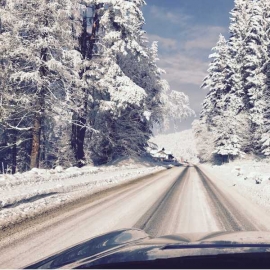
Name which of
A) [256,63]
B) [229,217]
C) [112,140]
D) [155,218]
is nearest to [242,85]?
[256,63]

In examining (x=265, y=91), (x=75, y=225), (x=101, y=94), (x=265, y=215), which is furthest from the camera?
(x=265, y=91)

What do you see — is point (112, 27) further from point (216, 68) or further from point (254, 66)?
point (216, 68)

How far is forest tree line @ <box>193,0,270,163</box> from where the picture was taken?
33.1 meters

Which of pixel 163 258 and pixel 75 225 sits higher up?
pixel 163 258

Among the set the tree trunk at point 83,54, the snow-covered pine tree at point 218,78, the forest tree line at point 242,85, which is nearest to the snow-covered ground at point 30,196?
the tree trunk at point 83,54

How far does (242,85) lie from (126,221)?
35.7 m

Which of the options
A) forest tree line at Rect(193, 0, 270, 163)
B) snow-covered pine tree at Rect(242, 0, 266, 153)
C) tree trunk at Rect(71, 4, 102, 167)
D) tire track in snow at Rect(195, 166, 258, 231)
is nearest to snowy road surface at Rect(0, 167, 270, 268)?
tire track in snow at Rect(195, 166, 258, 231)

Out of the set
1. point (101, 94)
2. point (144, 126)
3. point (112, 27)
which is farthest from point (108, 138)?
point (112, 27)

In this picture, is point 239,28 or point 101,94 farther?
point 239,28

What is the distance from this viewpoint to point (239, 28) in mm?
38938

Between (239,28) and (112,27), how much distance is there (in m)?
23.8

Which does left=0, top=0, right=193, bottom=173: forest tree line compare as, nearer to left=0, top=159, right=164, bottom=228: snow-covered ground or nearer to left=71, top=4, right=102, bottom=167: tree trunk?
left=71, top=4, right=102, bottom=167: tree trunk

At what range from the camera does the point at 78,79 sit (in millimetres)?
17672

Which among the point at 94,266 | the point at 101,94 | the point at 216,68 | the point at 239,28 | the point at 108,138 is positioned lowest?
the point at 94,266
